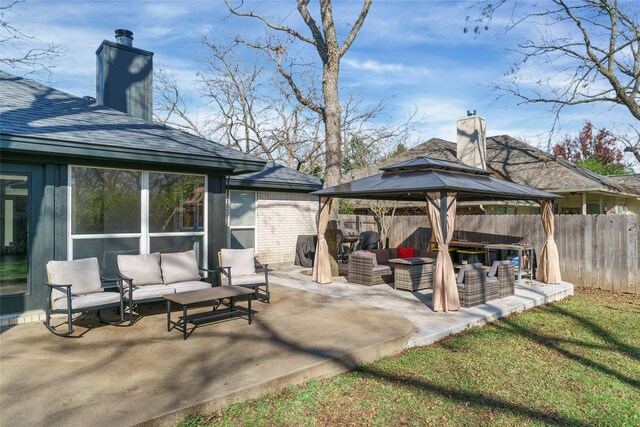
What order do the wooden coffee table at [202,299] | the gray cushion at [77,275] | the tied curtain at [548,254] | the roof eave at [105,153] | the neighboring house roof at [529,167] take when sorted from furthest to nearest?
1. the neighboring house roof at [529,167]
2. the tied curtain at [548,254]
3. the gray cushion at [77,275]
4. the roof eave at [105,153]
5. the wooden coffee table at [202,299]

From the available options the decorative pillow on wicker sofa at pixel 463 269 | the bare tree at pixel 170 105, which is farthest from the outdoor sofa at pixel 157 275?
the bare tree at pixel 170 105

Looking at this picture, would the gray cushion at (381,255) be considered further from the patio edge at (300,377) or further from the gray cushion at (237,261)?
the patio edge at (300,377)

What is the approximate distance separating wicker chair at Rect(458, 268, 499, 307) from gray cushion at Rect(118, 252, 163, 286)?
203 inches

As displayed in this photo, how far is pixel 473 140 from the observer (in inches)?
663

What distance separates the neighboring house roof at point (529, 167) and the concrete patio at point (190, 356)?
360 inches

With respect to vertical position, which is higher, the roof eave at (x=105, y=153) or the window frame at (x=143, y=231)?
the roof eave at (x=105, y=153)

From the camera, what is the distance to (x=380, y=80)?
2138 centimetres

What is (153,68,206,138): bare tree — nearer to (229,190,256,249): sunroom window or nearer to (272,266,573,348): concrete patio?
(229,190,256,249): sunroom window

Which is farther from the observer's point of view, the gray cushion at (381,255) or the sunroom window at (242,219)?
the sunroom window at (242,219)

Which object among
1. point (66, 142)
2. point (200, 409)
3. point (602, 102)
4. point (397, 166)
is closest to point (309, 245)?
point (397, 166)

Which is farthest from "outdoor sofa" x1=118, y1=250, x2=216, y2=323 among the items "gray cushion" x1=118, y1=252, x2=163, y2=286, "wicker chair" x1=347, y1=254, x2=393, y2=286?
"wicker chair" x1=347, y1=254, x2=393, y2=286

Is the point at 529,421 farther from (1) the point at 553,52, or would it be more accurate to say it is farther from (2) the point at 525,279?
(1) the point at 553,52

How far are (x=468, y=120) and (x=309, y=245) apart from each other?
9337mm

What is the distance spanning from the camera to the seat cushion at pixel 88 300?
5336 mm
